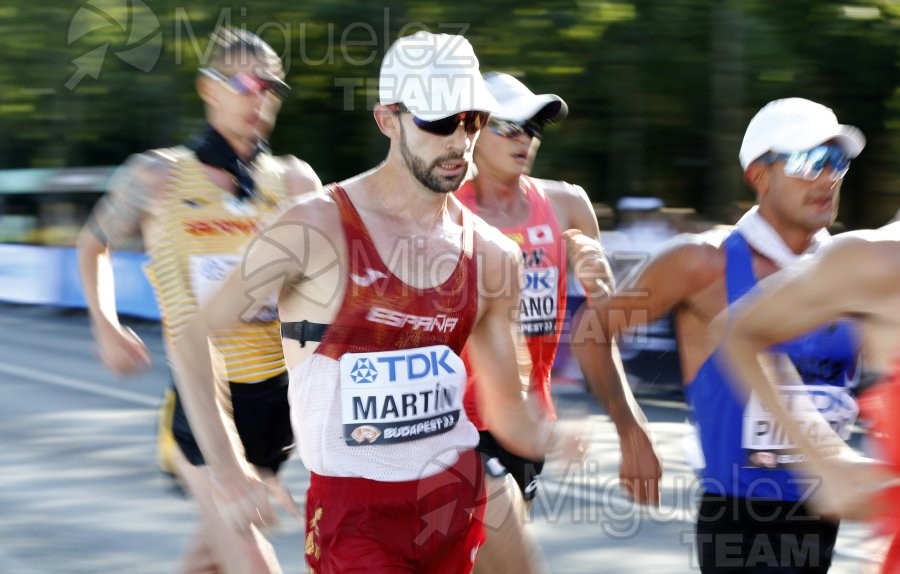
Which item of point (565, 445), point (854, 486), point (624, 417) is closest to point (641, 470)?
point (624, 417)

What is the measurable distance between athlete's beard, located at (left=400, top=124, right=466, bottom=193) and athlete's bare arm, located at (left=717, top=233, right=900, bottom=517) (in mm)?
847

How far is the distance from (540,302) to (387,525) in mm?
1817

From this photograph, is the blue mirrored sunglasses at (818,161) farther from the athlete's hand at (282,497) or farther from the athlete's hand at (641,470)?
the athlete's hand at (282,497)

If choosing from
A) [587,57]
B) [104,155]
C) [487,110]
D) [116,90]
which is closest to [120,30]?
[116,90]

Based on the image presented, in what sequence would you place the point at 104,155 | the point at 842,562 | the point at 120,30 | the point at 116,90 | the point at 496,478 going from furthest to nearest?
the point at 104,155
the point at 116,90
the point at 120,30
the point at 842,562
the point at 496,478

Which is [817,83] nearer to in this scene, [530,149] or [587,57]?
[587,57]

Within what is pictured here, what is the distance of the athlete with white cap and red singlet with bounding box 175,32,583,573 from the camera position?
324 centimetres

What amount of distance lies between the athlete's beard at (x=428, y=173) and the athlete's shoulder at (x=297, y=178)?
142cm

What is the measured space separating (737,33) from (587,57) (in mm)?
3306

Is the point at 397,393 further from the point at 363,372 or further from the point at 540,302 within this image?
the point at 540,302

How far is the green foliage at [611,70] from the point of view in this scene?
1788 cm

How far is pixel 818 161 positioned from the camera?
3703mm

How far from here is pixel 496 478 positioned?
157 inches

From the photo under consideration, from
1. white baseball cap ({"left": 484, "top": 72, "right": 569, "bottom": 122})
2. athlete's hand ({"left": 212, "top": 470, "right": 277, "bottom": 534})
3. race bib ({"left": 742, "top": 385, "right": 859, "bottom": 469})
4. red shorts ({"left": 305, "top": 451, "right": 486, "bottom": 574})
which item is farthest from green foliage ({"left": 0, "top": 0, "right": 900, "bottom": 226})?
athlete's hand ({"left": 212, "top": 470, "right": 277, "bottom": 534})
